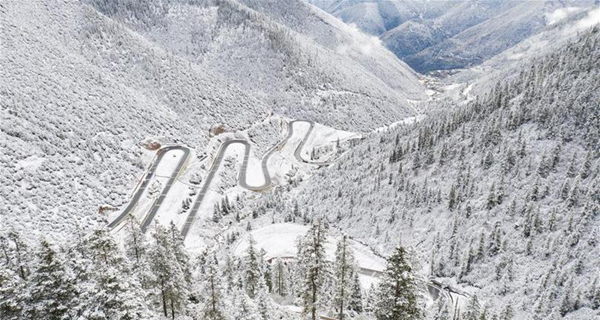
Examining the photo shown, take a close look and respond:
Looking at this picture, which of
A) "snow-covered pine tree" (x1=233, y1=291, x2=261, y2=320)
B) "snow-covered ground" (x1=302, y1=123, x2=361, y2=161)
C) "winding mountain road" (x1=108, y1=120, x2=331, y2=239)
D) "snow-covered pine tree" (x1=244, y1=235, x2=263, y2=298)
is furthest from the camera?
"snow-covered ground" (x1=302, y1=123, x2=361, y2=161)

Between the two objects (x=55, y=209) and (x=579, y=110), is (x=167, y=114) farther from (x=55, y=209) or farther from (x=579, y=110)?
(x=579, y=110)

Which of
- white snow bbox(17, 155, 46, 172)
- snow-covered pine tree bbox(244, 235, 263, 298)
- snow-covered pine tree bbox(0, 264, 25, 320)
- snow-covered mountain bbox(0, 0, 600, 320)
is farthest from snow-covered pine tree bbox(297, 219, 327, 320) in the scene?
white snow bbox(17, 155, 46, 172)

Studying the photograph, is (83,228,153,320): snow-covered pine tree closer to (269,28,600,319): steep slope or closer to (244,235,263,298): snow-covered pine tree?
(244,235,263,298): snow-covered pine tree

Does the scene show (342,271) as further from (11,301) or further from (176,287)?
(11,301)

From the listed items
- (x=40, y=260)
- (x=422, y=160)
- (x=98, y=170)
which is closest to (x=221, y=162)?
(x=98, y=170)

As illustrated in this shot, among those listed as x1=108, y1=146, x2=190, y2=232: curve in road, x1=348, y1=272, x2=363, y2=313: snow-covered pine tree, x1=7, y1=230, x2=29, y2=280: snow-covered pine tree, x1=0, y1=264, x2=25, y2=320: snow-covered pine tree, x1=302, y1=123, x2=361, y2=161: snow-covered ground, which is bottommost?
x1=348, y1=272, x2=363, y2=313: snow-covered pine tree

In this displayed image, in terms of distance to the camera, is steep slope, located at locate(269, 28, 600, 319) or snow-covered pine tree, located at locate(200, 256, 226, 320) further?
steep slope, located at locate(269, 28, 600, 319)

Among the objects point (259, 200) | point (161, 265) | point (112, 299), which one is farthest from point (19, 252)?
point (259, 200)

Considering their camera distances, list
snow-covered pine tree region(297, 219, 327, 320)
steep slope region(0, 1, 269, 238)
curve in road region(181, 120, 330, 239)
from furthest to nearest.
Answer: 1. curve in road region(181, 120, 330, 239)
2. steep slope region(0, 1, 269, 238)
3. snow-covered pine tree region(297, 219, 327, 320)
